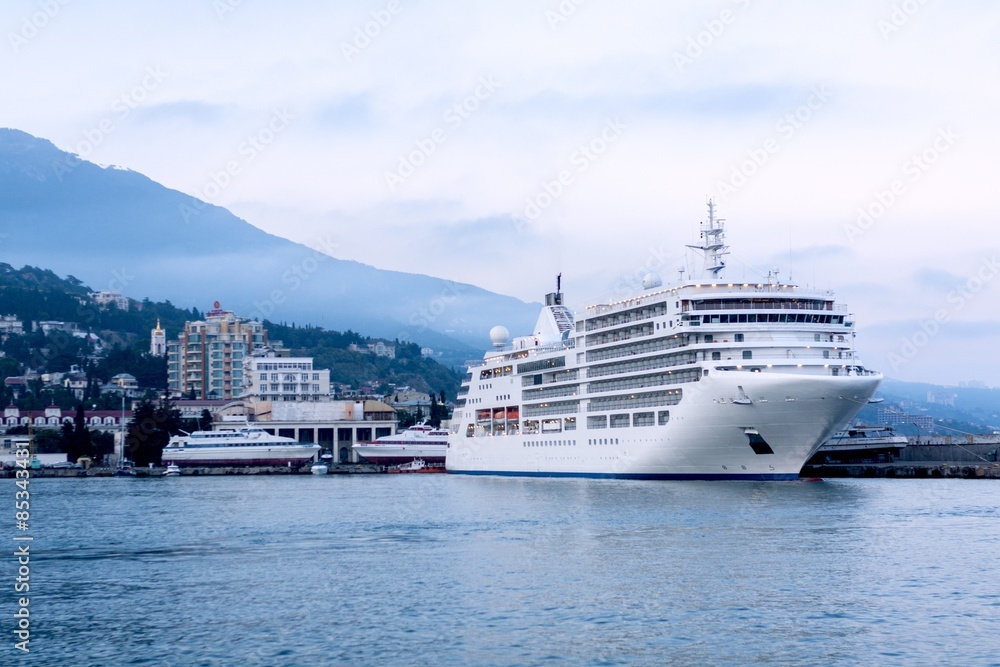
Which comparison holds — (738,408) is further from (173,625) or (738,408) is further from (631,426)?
(173,625)

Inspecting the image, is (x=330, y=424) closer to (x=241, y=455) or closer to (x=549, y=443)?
(x=241, y=455)

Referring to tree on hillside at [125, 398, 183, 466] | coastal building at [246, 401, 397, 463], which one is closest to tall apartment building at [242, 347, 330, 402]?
coastal building at [246, 401, 397, 463]

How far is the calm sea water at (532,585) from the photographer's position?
22344 mm

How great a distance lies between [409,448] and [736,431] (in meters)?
62.7

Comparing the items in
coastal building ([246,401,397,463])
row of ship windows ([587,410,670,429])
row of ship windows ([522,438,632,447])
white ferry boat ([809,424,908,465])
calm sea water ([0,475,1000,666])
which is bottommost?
calm sea water ([0,475,1000,666])

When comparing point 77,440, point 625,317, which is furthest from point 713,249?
point 77,440

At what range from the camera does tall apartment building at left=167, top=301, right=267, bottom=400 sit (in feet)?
590

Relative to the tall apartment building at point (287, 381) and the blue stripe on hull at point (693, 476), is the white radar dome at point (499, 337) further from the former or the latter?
the tall apartment building at point (287, 381)

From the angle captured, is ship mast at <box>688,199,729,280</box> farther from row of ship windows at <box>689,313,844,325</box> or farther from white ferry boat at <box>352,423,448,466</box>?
white ferry boat at <box>352,423,448,466</box>

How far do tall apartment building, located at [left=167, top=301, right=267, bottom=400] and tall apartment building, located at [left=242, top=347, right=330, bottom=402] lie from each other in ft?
75.6

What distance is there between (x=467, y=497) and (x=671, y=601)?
34.3m

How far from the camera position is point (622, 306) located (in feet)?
222

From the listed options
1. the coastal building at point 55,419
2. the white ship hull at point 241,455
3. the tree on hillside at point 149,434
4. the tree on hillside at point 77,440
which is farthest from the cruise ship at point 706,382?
the coastal building at point 55,419

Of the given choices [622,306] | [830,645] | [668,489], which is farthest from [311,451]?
[830,645]
